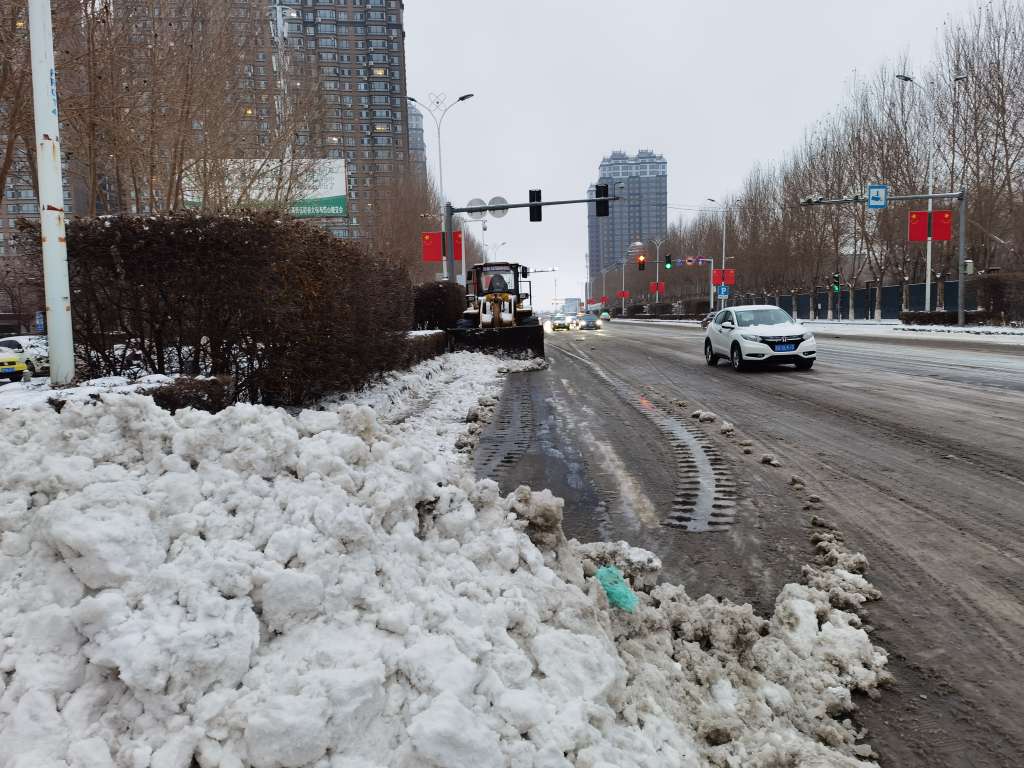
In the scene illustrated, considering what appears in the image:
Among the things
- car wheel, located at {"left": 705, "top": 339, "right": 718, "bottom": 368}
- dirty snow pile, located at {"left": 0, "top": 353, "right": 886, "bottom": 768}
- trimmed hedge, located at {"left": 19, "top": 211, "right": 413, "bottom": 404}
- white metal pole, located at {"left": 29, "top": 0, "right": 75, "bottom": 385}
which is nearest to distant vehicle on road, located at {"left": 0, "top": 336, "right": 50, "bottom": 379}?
trimmed hedge, located at {"left": 19, "top": 211, "right": 413, "bottom": 404}

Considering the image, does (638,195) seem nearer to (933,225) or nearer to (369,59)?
(369,59)

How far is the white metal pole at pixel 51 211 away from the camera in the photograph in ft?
20.9

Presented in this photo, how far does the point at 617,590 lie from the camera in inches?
123

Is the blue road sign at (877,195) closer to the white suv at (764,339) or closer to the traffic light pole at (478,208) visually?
the traffic light pole at (478,208)

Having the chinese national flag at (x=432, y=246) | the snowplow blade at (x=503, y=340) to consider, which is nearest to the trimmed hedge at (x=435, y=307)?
the snowplow blade at (x=503, y=340)

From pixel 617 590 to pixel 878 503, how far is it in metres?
3.08

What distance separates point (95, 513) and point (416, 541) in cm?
119

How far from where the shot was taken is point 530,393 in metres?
12.6

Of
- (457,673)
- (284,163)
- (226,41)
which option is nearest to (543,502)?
(457,673)

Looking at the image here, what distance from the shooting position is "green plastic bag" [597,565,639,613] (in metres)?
3.05

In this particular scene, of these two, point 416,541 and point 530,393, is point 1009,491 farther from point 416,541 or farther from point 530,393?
point 530,393

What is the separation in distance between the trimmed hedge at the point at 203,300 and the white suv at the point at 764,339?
10.4 m

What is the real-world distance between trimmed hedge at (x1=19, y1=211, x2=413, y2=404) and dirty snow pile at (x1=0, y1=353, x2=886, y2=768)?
4024 millimetres

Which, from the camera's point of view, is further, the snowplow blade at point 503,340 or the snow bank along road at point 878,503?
the snowplow blade at point 503,340
